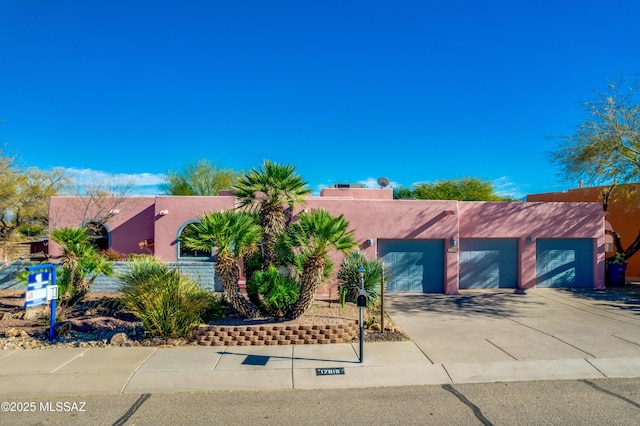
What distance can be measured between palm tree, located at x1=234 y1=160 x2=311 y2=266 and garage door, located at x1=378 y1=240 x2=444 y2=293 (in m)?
6.12

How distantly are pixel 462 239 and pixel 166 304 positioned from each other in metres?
11.4

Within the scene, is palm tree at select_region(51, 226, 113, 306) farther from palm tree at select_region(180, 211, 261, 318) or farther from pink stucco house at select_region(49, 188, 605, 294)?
pink stucco house at select_region(49, 188, 605, 294)

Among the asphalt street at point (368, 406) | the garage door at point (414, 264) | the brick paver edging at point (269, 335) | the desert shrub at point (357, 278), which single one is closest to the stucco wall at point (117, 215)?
the desert shrub at point (357, 278)

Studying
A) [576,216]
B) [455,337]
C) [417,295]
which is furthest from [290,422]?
[576,216]

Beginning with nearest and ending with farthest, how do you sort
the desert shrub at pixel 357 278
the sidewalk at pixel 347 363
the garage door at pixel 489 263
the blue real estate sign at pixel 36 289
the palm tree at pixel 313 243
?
the sidewalk at pixel 347 363, the blue real estate sign at pixel 36 289, the palm tree at pixel 313 243, the desert shrub at pixel 357 278, the garage door at pixel 489 263

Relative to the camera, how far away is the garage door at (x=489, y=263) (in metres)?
15.9

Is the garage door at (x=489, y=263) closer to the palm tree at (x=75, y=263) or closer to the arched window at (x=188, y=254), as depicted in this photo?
the arched window at (x=188, y=254)

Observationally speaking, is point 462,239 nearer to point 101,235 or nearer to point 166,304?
point 166,304

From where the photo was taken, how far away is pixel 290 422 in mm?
5141

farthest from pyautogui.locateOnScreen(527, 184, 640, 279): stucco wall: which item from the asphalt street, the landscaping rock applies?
the landscaping rock

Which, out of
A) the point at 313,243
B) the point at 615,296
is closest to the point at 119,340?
the point at 313,243

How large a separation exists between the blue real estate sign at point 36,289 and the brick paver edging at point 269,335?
10.5ft

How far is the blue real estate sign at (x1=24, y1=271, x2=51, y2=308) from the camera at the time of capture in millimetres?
8156

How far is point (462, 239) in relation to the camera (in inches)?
631
